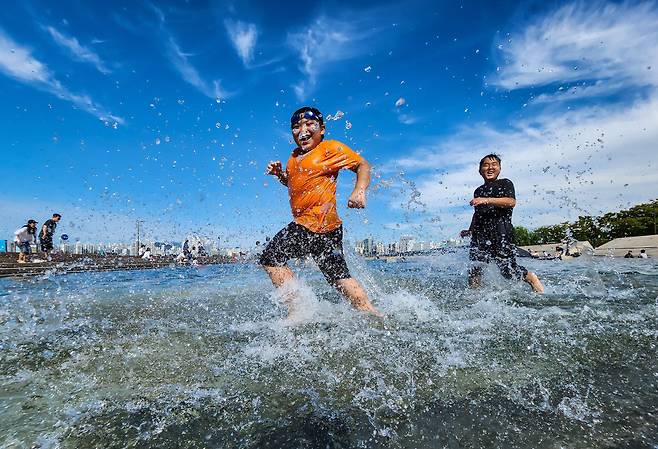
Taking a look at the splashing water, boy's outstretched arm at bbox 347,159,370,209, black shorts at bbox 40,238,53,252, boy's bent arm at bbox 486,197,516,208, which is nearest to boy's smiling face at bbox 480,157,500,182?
boy's bent arm at bbox 486,197,516,208

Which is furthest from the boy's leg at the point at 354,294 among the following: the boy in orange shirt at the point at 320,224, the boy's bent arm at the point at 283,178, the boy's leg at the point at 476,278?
the boy's leg at the point at 476,278

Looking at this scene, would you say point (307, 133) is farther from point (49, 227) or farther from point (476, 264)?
point (49, 227)

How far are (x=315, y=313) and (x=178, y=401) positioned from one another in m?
1.95

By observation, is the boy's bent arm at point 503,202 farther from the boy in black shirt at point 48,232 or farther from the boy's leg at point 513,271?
the boy in black shirt at point 48,232

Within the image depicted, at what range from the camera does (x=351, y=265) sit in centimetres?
567

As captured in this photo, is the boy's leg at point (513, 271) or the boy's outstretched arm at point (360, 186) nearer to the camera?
the boy's outstretched arm at point (360, 186)

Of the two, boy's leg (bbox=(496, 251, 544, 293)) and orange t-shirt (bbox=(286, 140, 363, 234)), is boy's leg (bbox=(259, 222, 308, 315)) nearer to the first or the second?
orange t-shirt (bbox=(286, 140, 363, 234))

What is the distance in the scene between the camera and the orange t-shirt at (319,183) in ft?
11.8

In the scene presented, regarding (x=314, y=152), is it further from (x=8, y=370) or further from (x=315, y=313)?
(x=8, y=370)

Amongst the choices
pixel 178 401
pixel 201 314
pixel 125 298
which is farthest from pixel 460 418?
pixel 125 298

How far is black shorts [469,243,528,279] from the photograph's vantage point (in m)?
5.32

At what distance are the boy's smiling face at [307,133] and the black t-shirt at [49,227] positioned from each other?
44.8 ft

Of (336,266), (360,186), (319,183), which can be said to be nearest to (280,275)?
(336,266)

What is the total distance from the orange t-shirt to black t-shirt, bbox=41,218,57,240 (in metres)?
13.7
